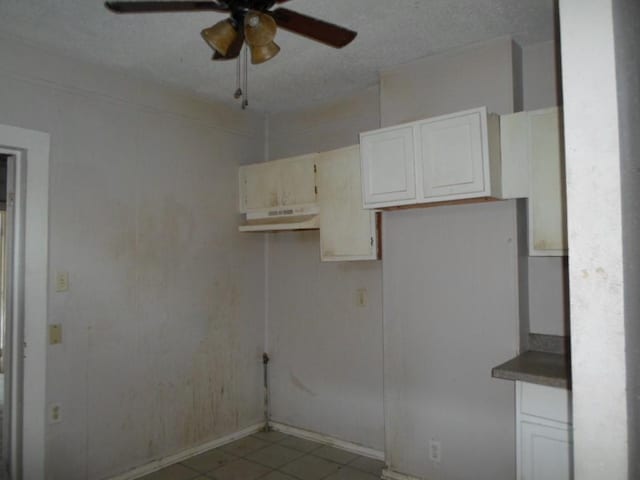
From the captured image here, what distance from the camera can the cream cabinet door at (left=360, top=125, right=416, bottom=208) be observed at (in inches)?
109

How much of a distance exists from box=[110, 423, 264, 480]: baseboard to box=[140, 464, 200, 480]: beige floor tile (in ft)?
0.13

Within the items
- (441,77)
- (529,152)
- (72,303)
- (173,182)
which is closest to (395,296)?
(529,152)

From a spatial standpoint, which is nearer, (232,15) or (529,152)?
(232,15)

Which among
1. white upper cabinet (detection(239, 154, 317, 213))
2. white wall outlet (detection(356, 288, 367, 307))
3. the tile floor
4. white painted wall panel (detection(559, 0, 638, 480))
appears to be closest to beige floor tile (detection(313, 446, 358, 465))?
the tile floor

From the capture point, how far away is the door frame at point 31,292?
106 inches

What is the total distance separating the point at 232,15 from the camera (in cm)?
187

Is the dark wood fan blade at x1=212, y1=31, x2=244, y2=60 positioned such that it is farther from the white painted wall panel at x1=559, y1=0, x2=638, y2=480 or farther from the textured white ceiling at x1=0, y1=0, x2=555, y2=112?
the white painted wall panel at x1=559, y1=0, x2=638, y2=480

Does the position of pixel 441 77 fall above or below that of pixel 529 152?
above

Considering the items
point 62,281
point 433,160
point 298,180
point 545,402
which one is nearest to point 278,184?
point 298,180

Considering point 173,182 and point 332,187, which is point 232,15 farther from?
point 173,182

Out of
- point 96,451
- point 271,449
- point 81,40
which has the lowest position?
point 271,449

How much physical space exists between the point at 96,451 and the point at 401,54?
314 centimetres

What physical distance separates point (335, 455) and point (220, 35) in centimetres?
292

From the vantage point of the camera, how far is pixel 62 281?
113 inches
